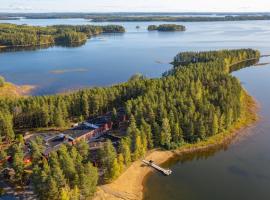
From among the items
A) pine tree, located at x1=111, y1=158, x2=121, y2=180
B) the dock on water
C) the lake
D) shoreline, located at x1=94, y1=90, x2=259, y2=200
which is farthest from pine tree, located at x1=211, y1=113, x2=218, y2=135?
the lake

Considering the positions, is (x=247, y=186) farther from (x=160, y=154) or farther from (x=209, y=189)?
(x=160, y=154)

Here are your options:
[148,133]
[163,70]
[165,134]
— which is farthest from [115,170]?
[163,70]

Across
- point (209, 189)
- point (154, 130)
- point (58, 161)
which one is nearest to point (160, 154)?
point (154, 130)

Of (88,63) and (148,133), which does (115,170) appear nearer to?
(148,133)

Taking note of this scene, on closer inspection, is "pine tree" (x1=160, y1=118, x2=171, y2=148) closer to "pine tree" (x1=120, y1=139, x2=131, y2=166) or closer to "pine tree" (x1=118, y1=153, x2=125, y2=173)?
"pine tree" (x1=120, y1=139, x2=131, y2=166)

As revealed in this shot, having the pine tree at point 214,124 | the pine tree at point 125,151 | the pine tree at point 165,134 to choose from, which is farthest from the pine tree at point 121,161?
the pine tree at point 214,124

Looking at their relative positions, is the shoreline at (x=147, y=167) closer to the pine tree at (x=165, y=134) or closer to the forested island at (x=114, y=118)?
the forested island at (x=114, y=118)
